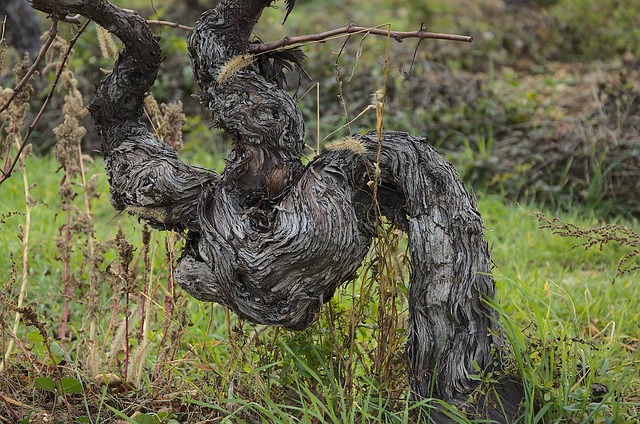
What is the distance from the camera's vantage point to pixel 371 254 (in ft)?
8.48

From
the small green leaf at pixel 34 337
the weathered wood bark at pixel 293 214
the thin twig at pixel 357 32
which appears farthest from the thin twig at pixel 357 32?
the small green leaf at pixel 34 337

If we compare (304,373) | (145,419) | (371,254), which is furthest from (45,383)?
(371,254)

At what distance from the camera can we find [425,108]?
6.80m

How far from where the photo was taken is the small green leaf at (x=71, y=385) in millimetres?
2645

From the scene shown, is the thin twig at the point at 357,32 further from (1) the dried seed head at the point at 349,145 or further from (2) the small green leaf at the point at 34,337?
(2) the small green leaf at the point at 34,337

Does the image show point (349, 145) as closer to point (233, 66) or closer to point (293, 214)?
point (293, 214)

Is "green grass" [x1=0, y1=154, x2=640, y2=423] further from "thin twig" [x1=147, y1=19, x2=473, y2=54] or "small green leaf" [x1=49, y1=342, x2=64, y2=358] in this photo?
"thin twig" [x1=147, y1=19, x2=473, y2=54]

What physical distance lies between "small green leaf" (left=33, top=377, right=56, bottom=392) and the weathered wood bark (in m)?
0.60

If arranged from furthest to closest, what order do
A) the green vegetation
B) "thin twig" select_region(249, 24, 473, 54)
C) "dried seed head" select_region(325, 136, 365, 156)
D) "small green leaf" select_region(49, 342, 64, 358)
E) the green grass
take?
"small green leaf" select_region(49, 342, 64, 358) → the green vegetation → the green grass → "dried seed head" select_region(325, 136, 365, 156) → "thin twig" select_region(249, 24, 473, 54)

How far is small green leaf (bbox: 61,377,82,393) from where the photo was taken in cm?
264

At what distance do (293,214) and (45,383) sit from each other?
1016 mm

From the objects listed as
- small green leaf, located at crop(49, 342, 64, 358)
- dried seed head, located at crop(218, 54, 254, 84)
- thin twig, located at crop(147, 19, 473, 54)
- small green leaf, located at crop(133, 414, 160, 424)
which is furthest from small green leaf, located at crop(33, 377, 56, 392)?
thin twig, located at crop(147, 19, 473, 54)

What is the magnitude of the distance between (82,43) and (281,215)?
18.9 ft

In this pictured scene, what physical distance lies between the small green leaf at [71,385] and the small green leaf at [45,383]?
0.11 ft
